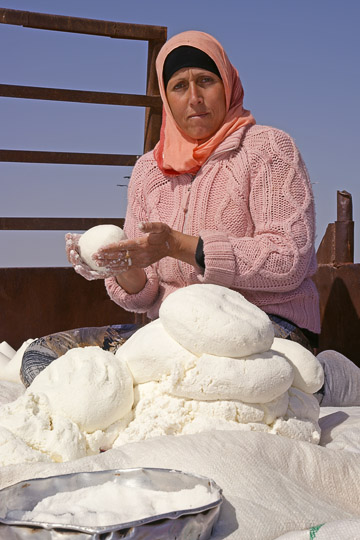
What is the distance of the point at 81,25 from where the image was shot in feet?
13.6

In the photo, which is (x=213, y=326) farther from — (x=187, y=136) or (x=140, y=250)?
(x=187, y=136)

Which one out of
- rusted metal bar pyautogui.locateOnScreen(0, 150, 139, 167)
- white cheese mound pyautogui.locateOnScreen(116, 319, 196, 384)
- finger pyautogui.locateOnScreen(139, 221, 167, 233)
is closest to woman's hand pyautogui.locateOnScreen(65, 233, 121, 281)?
finger pyautogui.locateOnScreen(139, 221, 167, 233)

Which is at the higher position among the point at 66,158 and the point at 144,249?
the point at 66,158

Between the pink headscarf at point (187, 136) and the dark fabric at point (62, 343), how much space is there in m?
0.68

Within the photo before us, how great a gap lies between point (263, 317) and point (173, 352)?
0.84ft

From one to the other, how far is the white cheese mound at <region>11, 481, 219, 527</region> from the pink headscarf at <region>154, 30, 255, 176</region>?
1610mm

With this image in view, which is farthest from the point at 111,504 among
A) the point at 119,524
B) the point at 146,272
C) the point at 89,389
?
the point at 146,272

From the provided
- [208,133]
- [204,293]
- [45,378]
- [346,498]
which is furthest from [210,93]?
[346,498]

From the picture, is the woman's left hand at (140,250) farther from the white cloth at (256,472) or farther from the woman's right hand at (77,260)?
the white cloth at (256,472)

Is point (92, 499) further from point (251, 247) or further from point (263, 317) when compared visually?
point (251, 247)

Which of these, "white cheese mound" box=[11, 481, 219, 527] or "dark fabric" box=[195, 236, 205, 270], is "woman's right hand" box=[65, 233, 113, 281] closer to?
"dark fabric" box=[195, 236, 205, 270]

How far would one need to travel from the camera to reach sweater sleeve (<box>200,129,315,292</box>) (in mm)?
2387

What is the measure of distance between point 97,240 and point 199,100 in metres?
0.77

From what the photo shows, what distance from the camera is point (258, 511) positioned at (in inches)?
51.7
